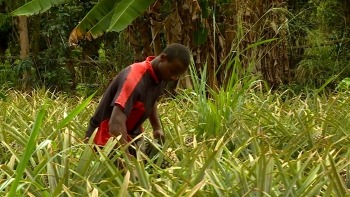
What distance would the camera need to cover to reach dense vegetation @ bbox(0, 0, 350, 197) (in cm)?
300

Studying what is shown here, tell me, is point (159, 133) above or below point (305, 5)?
above

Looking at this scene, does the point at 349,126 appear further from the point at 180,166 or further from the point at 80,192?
the point at 80,192

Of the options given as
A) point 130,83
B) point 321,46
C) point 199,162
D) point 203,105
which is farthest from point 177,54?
point 321,46

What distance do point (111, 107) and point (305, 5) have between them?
35.8ft

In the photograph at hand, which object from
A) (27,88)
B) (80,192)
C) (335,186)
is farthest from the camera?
(27,88)

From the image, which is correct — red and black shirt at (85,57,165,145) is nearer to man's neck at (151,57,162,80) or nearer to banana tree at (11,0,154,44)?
man's neck at (151,57,162,80)

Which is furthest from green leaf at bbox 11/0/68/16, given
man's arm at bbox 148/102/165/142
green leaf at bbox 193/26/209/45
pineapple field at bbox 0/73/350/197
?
man's arm at bbox 148/102/165/142

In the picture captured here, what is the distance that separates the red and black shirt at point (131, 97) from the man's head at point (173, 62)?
10cm

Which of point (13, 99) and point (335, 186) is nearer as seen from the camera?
point (335, 186)

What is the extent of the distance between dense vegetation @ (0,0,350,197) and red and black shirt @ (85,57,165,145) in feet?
0.78

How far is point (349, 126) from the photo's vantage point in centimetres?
467

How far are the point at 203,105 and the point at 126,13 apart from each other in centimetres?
246

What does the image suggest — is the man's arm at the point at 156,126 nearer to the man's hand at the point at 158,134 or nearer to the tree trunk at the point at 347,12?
the man's hand at the point at 158,134

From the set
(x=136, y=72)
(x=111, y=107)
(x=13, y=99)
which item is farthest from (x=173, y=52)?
(x=13, y=99)
